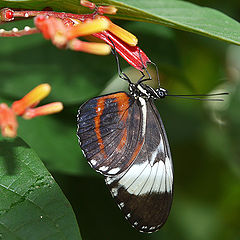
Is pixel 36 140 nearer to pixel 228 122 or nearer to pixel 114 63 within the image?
pixel 114 63

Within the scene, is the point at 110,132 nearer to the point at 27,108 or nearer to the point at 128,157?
the point at 128,157

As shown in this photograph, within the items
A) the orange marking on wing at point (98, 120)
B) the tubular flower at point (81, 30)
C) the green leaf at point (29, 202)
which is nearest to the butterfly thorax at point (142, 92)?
the orange marking on wing at point (98, 120)

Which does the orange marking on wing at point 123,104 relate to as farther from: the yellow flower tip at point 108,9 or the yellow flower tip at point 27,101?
the yellow flower tip at point 27,101

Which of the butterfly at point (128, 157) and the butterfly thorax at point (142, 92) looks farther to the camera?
the butterfly thorax at point (142, 92)

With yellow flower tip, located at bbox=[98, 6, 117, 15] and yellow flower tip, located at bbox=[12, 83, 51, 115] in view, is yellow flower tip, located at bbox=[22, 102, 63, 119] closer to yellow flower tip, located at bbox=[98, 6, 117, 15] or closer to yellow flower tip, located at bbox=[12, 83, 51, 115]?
yellow flower tip, located at bbox=[12, 83, 51, 115]

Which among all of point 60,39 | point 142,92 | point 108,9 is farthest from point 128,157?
point 60,39
